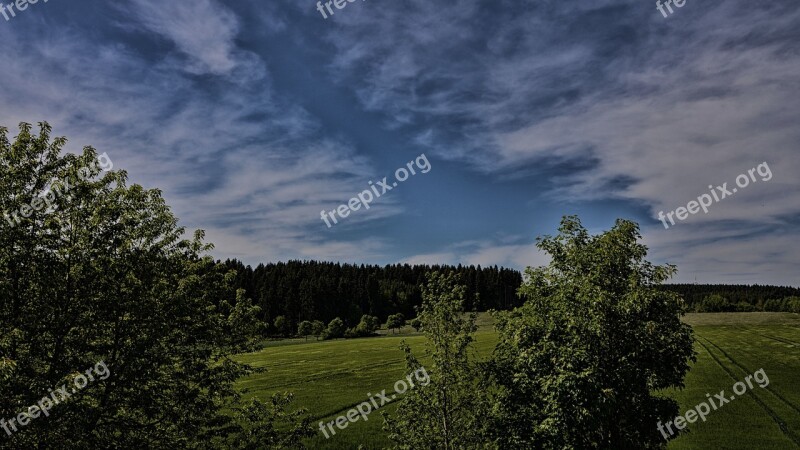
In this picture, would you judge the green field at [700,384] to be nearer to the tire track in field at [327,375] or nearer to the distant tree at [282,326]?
the tire track in field at [327,375]

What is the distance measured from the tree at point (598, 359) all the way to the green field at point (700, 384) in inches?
665

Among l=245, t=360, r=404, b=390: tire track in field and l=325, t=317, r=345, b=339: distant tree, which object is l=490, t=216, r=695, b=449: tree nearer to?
l=245, t=360, r=404, b=390: tire track in field

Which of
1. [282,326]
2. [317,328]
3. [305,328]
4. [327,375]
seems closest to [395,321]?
[317,328]

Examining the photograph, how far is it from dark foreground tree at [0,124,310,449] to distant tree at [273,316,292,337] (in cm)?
14229

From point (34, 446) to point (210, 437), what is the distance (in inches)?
255

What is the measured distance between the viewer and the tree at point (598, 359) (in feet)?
63.2

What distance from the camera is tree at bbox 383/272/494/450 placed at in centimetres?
2081

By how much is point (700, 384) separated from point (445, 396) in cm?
5545

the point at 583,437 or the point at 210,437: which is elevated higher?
the point at 210,437

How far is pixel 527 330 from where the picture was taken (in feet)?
72.7

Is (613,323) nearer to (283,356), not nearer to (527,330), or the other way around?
(527,330)

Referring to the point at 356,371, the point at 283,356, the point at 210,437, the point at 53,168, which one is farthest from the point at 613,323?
the point at 283,356

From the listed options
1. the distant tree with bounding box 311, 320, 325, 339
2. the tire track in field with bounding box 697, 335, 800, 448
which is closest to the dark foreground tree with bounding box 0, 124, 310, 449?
the tire track in field with bounding box 697, 335, 800, 448

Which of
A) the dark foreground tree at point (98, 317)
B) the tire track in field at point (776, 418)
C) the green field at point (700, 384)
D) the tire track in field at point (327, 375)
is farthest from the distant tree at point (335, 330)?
the dark foreground tree at point (98, 317)
